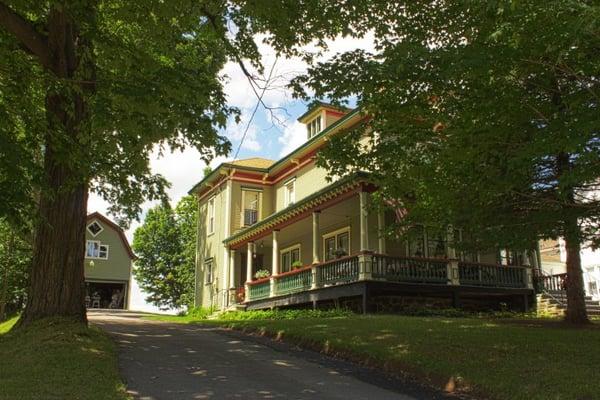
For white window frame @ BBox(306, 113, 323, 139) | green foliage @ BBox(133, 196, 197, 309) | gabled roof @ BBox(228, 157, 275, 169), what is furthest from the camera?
green foliage @ BBox(133, 196, 197, 309)

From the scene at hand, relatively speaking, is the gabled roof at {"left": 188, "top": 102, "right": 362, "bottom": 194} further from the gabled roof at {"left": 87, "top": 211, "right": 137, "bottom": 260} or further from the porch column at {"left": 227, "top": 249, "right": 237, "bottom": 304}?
the gabled roof at {"left": 87, "top": 211, "right": 137, "bottom": 260}

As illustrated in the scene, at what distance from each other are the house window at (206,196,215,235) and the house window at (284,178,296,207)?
593cm

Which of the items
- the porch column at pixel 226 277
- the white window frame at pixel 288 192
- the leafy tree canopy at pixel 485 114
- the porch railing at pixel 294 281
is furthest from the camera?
the porch column at pixel 226 277

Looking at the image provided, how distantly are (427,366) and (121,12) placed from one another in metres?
7.68

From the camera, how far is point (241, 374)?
29.3 ft

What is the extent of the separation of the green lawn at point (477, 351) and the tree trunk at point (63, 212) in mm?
4941

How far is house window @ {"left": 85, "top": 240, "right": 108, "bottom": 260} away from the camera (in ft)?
149

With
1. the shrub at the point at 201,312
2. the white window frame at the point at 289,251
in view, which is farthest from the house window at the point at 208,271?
the white window frame at the point at 289,251

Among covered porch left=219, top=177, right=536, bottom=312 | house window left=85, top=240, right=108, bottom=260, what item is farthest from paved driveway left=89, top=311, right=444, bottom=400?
house window left=85, top=240, right=108, bottom=260

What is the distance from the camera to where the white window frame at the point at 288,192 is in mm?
28250

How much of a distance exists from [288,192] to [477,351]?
65.1 feet

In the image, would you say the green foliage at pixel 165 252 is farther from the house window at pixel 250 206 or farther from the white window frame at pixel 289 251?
the white window frame at pixel 289 251

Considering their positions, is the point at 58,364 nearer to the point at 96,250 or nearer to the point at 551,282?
the point at 551,282

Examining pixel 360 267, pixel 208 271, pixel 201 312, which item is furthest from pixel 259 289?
pixel 360 267
